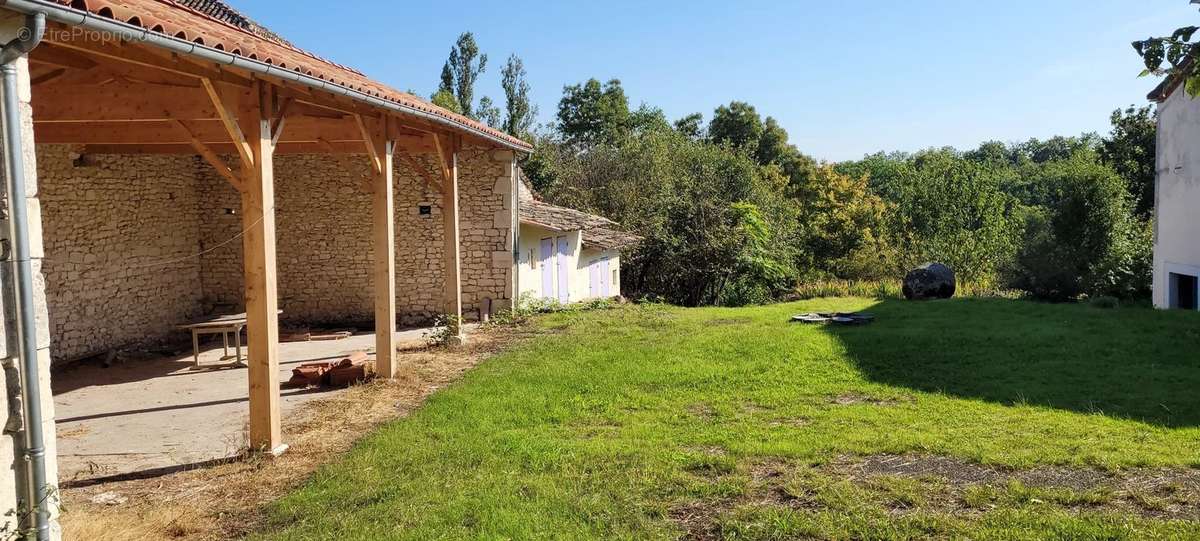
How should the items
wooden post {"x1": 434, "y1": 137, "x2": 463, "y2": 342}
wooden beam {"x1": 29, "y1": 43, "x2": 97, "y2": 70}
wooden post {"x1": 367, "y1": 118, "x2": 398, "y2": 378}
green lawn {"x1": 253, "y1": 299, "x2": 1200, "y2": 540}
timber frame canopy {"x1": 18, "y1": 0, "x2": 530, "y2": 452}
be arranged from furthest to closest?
wooden post {"x1": 434, "y1": 137, "x2": 463, "y2": 342}, wooden post {"x1": 367, "y1": 118, "x2": 398, "y2": 378}, wooden beam {"x1": 29, "y1": 43, "x2": 97, "y2": 70}, timber frame canopy {"x1": 18, "y1": 0, "x2": 530, "y2": 452}, green lawn {"x1": 253, "y1": 299, "x2": 1200, "y2": 540}

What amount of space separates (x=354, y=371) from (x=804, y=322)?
7.05 metres

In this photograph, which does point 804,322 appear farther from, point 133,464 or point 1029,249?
point 1029,249

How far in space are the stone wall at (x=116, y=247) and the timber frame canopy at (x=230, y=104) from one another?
5.00ft

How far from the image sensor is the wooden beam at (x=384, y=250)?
9.15m

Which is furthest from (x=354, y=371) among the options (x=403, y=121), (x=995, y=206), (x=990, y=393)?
(x=995, y=206)

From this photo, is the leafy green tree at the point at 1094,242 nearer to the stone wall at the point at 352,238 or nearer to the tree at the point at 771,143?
the stone wall at the point at 352,238

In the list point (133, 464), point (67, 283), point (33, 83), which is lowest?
point (133, 464)

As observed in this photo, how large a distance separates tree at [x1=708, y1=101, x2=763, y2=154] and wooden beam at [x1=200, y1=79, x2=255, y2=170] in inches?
1393

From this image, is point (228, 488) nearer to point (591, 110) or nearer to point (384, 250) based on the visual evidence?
point (384, 250)

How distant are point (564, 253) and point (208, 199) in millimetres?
7397

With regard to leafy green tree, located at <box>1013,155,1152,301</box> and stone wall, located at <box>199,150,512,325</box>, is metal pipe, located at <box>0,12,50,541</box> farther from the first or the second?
leafy green tree, located at <box>1013,155,1152,301</box>

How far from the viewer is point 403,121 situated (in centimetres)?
1018

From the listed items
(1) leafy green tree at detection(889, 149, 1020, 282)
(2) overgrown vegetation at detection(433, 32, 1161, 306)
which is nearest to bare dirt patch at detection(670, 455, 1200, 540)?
(2) overgrown vegetation at detection(433, 32, 1161, 306)

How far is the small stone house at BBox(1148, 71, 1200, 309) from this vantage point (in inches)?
575
